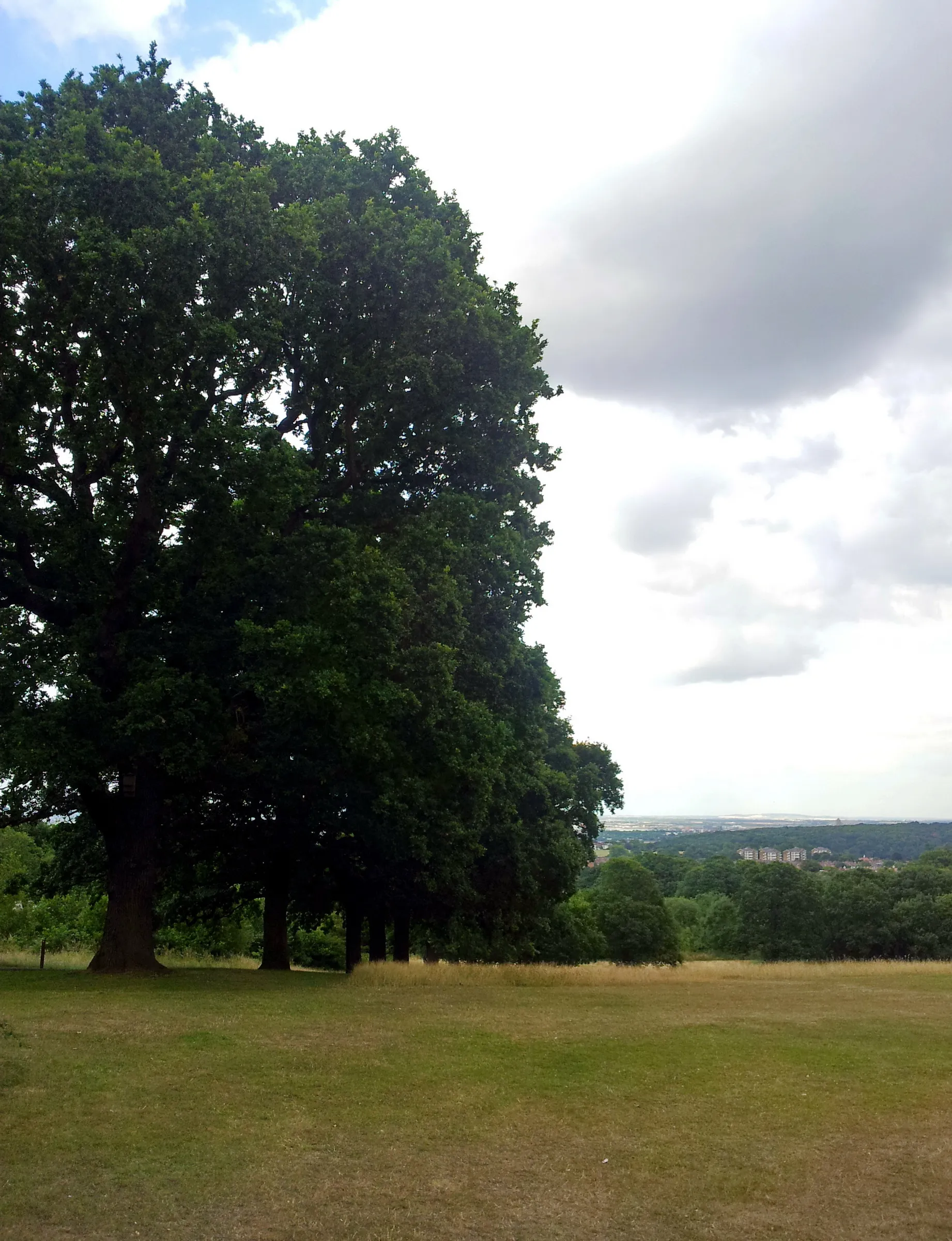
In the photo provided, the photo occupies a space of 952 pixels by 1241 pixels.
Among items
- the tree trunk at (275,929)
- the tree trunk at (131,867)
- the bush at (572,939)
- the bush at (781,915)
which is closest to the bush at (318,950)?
the bush at (572,939)

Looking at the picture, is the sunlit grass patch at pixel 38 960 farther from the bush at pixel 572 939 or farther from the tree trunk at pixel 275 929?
the bush at pixel 572 939

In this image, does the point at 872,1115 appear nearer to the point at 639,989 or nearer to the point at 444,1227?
the point at 444,1227

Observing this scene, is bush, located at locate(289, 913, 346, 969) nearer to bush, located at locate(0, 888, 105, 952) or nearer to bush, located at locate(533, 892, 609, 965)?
bush, located at locate(0, 888, 105, 952)

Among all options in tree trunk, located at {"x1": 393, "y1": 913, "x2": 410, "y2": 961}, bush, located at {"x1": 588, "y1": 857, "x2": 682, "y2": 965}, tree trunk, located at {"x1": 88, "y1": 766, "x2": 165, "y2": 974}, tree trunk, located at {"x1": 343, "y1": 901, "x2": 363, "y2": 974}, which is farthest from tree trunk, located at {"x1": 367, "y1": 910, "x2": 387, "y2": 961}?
bush, located at {"x1": 588, "y1": 857, "x2": 682, "y2": 965}

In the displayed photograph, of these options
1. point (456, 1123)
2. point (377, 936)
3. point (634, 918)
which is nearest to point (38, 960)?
point (377, 936)

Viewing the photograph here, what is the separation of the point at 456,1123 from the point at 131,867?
45.1 feet

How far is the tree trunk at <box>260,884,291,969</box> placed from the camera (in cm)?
2808

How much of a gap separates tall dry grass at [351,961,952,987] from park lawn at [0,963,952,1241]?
19.1ft

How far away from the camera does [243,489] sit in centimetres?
1833

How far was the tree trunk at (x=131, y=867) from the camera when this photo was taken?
20.1 m

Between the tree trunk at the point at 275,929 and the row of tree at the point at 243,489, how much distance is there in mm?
5354

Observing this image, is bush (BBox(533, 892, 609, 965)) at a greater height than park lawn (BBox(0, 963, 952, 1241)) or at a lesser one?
lesser

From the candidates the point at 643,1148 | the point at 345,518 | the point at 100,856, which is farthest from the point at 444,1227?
the point at 100,856

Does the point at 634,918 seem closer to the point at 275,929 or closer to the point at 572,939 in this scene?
the point at 572,939
